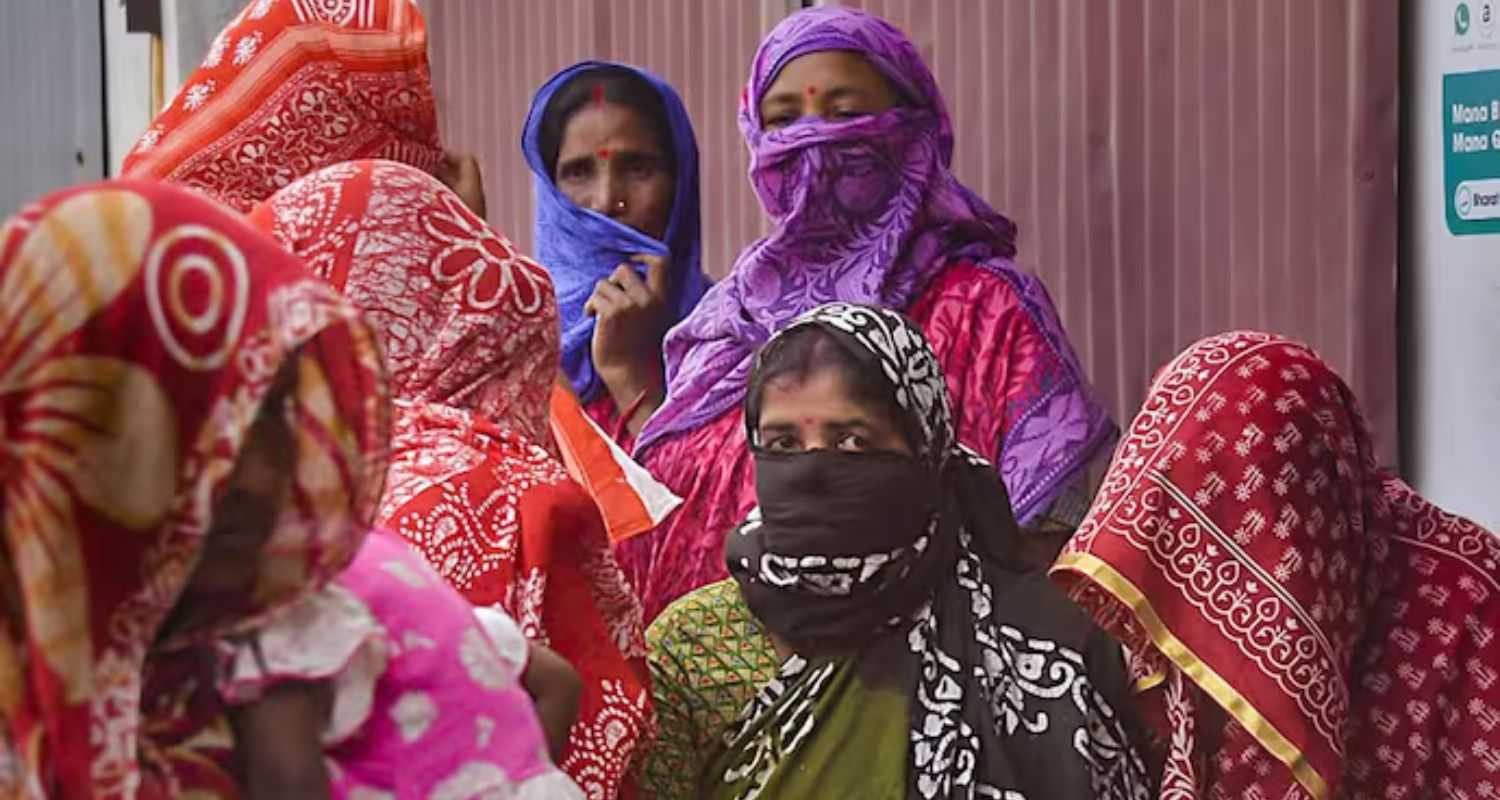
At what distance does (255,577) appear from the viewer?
5.89 ft

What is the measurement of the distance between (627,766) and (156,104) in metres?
6.32

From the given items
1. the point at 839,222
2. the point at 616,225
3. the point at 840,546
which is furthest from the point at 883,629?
the point at 616,225

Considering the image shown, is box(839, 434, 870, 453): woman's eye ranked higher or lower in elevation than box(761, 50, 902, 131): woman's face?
lower

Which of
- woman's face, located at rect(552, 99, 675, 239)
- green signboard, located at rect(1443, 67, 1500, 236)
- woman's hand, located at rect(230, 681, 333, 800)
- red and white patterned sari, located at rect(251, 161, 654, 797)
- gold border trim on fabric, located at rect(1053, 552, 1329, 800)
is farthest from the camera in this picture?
woman's face, located at rect(552, 99, 675, 239)

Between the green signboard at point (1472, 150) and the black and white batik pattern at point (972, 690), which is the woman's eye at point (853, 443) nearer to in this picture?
the black and white batik pattern at point (972, 690)

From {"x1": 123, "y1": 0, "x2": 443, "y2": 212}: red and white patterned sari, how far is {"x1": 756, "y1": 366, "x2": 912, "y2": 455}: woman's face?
3.40 feet

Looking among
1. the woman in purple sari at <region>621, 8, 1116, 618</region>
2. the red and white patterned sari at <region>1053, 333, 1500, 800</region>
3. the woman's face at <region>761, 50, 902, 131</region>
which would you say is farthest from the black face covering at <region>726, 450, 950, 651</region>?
the woman's face at <region>761, 50, 902, 131</region>

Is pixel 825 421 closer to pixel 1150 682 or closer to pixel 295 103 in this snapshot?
pixel 1150 682

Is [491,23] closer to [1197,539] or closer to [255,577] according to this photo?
[1197,539]

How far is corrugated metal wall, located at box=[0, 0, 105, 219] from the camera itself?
394 inches

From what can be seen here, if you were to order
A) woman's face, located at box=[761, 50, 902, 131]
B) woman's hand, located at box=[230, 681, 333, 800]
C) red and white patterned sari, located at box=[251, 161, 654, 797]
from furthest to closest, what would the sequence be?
woman's face, located at box=[761, 50, 902, 131], red and white patterned sari, located at box=[251, 161, 654, 797], woman's hand, located at box=[230, 681, 333, 800]

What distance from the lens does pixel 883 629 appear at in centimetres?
334

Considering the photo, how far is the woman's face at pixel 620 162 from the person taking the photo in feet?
16.1

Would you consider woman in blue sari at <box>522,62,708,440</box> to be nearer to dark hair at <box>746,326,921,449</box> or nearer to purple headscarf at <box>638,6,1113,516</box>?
purple headscarf at <box>638,6,1113,516</box>
